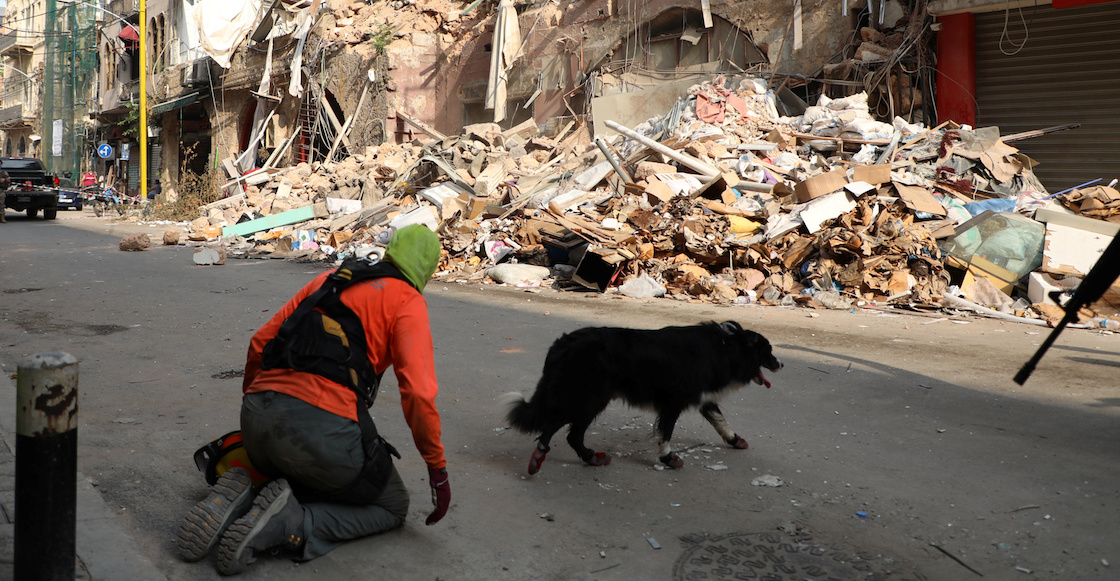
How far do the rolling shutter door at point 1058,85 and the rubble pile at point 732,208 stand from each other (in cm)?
187

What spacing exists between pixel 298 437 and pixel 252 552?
1.36 ft

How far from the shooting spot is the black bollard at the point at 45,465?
209 centimetres

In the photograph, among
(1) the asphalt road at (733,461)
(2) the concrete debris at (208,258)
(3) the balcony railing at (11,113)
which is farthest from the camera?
(3) the balcony railing at (11,113)

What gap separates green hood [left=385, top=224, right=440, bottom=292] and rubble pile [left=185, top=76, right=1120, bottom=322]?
6848mm

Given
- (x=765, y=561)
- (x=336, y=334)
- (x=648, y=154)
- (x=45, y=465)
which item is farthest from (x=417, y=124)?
(x=45, y=465)

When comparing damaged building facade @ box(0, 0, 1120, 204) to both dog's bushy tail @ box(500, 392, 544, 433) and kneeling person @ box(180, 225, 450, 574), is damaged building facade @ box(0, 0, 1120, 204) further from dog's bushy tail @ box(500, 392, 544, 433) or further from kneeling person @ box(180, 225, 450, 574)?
kneeling person @ box(180, 225, 450, 574)

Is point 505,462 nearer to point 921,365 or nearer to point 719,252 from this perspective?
point 921,365

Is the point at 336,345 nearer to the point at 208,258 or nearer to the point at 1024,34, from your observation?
the point at 208,258

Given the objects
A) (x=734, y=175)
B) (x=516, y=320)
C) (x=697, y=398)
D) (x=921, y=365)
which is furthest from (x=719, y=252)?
(x=697, y=398)

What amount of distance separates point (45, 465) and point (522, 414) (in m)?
2.10

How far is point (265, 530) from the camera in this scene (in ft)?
8.95

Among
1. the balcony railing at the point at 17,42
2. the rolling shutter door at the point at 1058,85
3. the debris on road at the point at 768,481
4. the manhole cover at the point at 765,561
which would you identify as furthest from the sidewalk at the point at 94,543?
the balcony railing at the point at 17,42

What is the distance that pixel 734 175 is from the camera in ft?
39.0

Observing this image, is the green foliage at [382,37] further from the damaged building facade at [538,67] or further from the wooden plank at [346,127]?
the wooden plank at [346,127]
